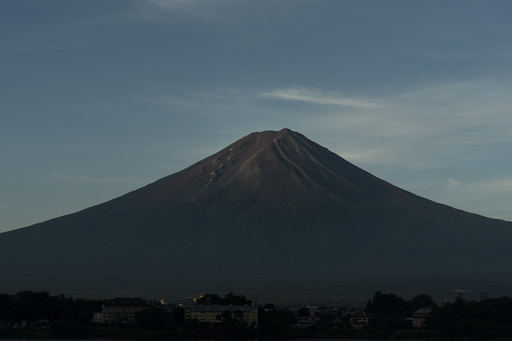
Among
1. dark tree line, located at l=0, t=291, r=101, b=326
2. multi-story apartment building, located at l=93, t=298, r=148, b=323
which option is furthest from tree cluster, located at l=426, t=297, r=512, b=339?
dark tree line, located at l=0, t=291, r=101, b=326

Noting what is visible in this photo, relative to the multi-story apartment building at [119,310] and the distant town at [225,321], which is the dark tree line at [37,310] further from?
the multi-story apartment building at [119,310]

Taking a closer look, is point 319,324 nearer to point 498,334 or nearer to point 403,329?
point 403,329

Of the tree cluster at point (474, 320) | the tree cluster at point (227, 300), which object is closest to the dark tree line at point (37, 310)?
the tree cluster at point (227, 300)

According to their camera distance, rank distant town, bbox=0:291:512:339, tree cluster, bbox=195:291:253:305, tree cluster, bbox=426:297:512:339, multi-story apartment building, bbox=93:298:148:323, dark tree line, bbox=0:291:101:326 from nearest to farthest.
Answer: tree cluster, bbox=426:297:512:339 < distant town, bbox=0:291:512:339 < dark tree line, bbox=0:291:101:326 < multi-story apartment building, bbox=93:298:148:323 < tree cluster, bbox=195:291:253:305

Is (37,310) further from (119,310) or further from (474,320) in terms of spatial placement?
(474,320)

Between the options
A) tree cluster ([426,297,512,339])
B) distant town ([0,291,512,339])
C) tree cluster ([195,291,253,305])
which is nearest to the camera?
tree cluster ([426,297,512,339])

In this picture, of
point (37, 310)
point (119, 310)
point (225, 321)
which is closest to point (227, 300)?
point (119, 310)

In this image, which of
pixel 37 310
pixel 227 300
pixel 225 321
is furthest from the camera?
pixel 227 300

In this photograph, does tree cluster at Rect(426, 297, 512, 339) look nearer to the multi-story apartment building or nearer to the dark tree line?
the multi-story apartment building

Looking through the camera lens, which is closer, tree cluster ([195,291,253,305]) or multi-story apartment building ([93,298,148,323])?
multi-story apartment building ([93,298,148,323])
